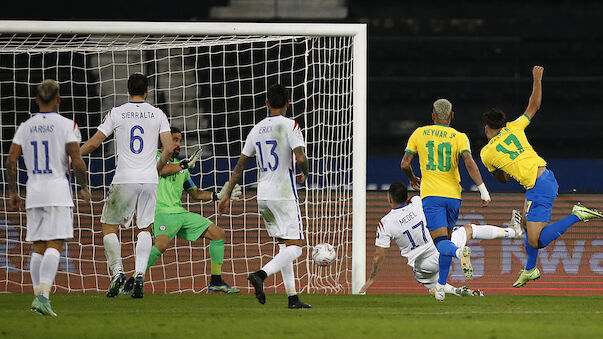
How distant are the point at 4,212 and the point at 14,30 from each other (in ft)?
6.83

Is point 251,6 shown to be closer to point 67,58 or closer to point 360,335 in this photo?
point 67,58

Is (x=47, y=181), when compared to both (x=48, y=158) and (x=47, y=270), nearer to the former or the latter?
(x=48, y=158)

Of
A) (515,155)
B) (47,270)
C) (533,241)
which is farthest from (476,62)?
(47,270)

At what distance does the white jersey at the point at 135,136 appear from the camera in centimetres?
733

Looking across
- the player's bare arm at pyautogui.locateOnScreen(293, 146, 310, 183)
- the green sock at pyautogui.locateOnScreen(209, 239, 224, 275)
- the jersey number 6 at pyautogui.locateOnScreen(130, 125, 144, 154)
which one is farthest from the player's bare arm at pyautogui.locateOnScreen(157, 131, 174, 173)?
the green sock at pyautogui.locateOnScreen(209, 239, 224, 275)

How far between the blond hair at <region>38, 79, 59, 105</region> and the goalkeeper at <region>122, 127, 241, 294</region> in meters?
2.33

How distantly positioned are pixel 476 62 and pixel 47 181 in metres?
11.9

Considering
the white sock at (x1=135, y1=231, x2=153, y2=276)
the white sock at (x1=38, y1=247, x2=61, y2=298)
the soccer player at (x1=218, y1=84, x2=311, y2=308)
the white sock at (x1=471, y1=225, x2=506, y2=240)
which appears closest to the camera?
the white sock at (x1=38, y1=247, x2=61, y2=298)

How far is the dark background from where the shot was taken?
54.7 ft

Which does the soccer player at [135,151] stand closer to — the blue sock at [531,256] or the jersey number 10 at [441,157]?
the jersey number 10 at [441,157]

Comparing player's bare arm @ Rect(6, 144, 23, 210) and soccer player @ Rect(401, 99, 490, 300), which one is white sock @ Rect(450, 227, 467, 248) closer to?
soccer player @ Rect(401, 99, 490, 300)

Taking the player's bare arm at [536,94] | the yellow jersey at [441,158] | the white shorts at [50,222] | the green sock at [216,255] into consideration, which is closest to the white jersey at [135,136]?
the white shorts at [50,222]

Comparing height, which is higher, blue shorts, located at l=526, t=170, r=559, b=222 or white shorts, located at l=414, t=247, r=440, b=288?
blue shorts, located at l=526, t=170, r=559, b=222

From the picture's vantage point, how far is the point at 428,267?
8.66 metres
